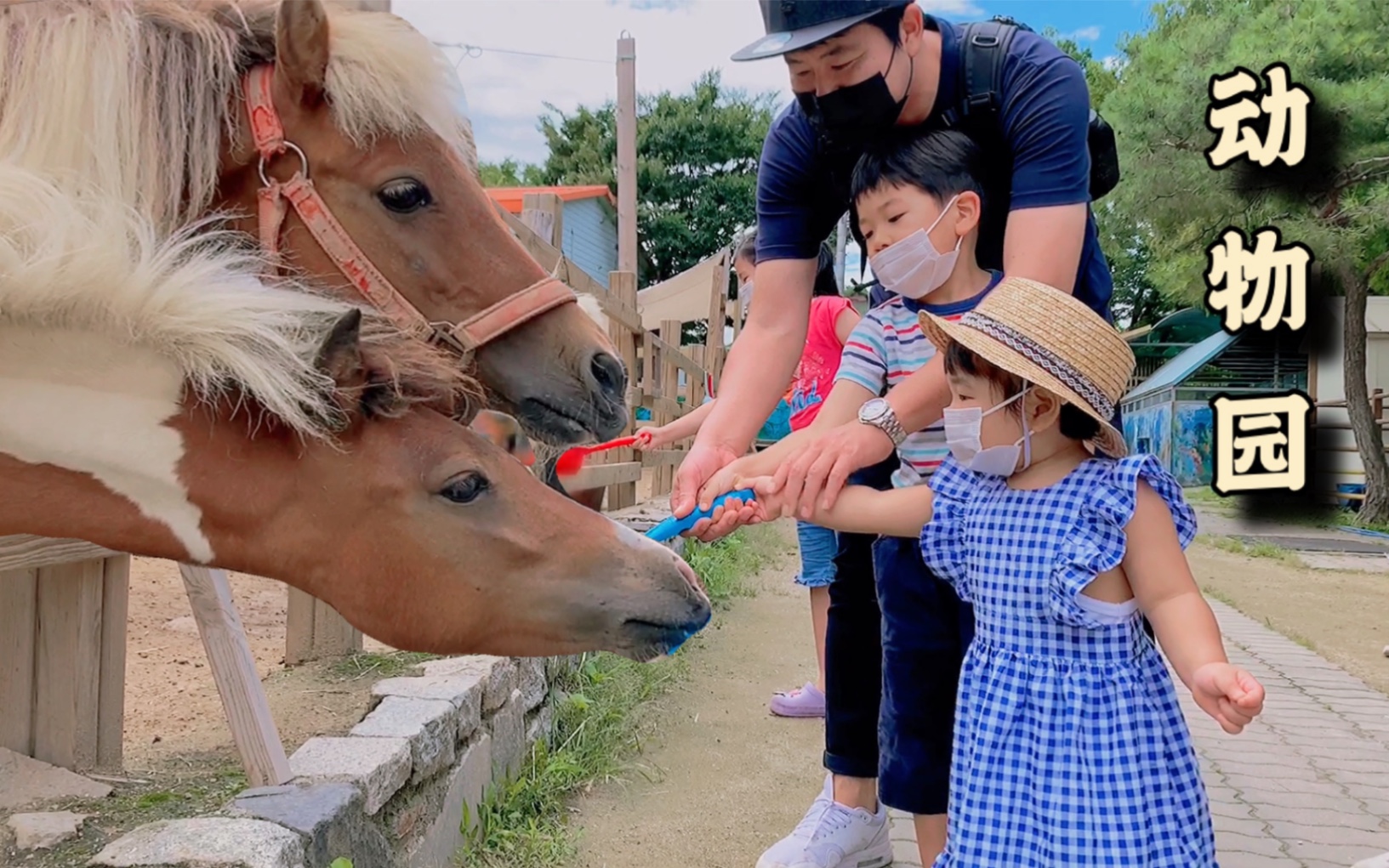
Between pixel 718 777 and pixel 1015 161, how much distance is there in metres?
2.21

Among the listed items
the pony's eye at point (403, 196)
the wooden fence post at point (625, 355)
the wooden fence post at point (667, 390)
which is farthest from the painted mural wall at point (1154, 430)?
the pony's eye at point (403, 196)

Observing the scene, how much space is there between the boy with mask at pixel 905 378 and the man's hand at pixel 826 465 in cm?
3

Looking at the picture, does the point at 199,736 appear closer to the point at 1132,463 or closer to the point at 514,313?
the point at 514,313

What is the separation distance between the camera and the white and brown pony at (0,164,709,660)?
131cm

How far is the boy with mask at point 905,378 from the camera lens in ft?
6.70

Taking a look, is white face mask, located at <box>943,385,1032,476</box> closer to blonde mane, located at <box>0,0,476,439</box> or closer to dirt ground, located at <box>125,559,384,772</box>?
blonde mane, located at <box>0,0,476,439</box>

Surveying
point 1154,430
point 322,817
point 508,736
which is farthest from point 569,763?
point 1154,430

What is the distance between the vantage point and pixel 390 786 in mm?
2285

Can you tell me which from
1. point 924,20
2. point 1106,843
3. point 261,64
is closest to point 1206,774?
point 1106,843

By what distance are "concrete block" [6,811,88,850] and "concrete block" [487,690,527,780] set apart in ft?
3.60

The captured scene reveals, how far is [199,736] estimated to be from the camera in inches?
109

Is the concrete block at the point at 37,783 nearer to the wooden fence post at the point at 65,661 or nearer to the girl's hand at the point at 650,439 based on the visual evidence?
the wooden fence post at the point at 65,661

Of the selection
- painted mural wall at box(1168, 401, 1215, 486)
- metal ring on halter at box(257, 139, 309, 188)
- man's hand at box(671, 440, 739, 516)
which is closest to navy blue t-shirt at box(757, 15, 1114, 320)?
man's hand at box(671, 440, 739, 516)

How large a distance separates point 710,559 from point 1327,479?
11.3m
